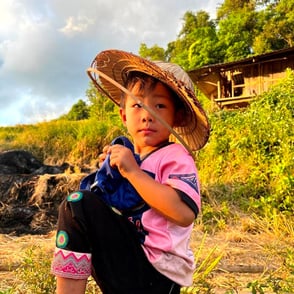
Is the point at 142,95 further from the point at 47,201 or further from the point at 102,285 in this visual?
the point at 47,201

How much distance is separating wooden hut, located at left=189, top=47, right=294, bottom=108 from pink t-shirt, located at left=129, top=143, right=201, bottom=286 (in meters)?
13.9

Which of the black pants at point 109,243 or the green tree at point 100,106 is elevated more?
the green tree at point 100,106

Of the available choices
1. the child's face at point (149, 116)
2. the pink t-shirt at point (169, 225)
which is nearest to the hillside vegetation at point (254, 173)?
the pink t-shirt at point (169, 225)

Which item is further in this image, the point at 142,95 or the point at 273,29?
the point at 273,29

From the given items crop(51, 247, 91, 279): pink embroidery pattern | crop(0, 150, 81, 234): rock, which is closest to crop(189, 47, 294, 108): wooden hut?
crop(0, 150, 81, 234): rock

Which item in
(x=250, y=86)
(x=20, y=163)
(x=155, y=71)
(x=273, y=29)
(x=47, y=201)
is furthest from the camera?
(x=273, y=29)

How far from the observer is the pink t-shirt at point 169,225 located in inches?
53.5

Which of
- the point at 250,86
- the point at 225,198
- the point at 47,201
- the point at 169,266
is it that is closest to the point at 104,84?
the point at 169,266

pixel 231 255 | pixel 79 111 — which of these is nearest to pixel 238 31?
pixel 79 111

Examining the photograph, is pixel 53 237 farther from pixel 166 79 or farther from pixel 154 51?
pixel 154 51

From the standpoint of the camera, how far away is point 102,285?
142 centimetres

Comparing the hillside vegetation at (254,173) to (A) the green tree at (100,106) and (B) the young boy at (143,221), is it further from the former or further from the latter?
(A) the green tree at (100,106)

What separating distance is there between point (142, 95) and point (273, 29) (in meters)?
26.5

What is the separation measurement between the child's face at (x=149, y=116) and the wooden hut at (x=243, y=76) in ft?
45.1
